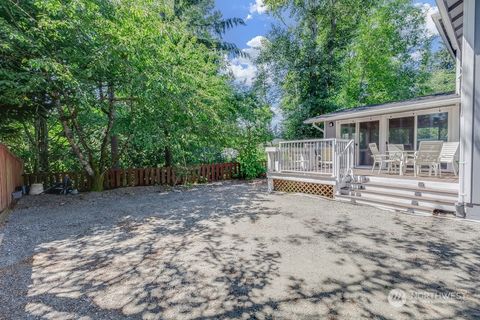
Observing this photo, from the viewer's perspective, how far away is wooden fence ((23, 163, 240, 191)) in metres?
9.42

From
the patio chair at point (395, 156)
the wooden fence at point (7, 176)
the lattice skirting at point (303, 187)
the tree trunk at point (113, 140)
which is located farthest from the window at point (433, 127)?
the wooden fence at point (7, 176)

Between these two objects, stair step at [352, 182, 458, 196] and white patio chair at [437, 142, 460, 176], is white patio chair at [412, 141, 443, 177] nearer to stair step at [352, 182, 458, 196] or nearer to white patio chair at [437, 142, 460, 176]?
white patio chair at [437, 142, 460, 176]

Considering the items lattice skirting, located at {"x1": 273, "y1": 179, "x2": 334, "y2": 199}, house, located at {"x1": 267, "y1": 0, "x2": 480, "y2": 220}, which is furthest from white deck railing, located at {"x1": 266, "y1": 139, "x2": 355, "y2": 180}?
lattice skirting, located at {"x1": 273, "y1": 179, "x2": 334, "y2": 199}

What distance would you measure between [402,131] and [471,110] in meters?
4.54

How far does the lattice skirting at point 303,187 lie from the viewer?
7953 millimetres

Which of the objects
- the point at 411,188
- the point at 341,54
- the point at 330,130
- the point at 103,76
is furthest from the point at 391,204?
the point at 341,54

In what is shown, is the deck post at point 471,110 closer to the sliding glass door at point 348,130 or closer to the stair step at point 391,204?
the stair step at point 391,204

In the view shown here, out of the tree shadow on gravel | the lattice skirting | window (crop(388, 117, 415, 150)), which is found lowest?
the tree shadow on gravel

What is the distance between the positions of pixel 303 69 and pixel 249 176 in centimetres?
815

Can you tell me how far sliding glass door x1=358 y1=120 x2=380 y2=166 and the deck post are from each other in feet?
16.7

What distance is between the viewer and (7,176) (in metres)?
7.28

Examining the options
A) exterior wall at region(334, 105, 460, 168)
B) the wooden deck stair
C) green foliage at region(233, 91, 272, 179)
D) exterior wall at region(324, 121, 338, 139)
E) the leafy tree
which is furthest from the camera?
the leafy tree

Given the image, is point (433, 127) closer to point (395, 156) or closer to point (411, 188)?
point (395, 156)

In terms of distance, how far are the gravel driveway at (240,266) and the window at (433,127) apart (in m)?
4.21
